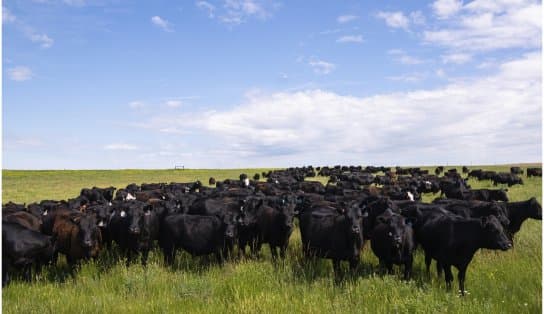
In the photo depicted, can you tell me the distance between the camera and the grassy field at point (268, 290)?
7422 millimetres

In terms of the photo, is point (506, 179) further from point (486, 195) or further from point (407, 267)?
point (407, 267)

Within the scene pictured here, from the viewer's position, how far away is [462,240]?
882cm

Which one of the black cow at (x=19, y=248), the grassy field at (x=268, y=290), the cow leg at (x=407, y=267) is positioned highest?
the black cow at (x=19, y=248)

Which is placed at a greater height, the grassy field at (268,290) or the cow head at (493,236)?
the cow head at (493,236)

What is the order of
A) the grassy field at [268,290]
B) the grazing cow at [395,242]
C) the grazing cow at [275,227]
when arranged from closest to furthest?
the grassy field at [268,290], the grazing cow at [395,242], the grazing cow at [275,227]

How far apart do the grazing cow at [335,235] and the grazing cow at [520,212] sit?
5.87 m

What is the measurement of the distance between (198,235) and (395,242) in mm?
4535

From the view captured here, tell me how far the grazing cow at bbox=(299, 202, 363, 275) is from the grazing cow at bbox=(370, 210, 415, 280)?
44 centimetres

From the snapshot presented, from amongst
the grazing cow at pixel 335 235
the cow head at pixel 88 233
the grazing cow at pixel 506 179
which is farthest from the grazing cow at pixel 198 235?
the grazing cow at pixel 506 179

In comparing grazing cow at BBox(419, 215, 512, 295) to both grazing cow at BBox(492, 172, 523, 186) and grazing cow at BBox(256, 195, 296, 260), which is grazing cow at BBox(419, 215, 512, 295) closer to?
grazing cow at BBox(256, 195, 296, 260)

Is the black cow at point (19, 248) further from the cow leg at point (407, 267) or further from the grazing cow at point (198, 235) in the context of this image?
the cow leg at point (407, 267)

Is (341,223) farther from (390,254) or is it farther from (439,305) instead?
(439,305)

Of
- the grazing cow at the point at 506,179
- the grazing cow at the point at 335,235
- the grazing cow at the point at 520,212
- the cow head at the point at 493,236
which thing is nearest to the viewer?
the cow head at the point at 493,236

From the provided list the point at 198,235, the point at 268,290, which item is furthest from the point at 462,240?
the point at 198,235
